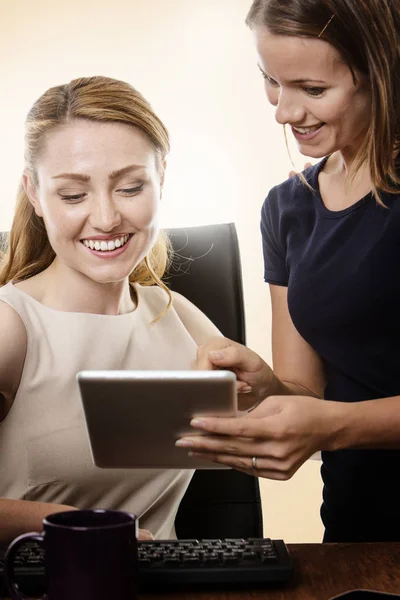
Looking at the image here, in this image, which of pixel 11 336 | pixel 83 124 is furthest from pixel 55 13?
pixel 11 336

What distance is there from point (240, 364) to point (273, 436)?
7.7 inches

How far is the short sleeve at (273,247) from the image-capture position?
1477mm

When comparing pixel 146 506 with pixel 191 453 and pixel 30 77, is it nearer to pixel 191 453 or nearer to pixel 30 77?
pixel 191 453

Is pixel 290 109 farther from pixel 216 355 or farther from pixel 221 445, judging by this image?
pixel 221 445

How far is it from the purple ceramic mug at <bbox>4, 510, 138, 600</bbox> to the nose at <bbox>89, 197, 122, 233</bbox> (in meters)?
0.73

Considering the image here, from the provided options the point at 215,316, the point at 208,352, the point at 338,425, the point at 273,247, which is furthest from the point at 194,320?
the point at 338,425

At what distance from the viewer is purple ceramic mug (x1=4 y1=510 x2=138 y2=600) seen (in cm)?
62

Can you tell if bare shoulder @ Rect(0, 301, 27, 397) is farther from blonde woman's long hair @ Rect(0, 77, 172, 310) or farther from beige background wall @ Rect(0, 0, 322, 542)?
beige background wall @ Rect(0, 0, 322, 542)

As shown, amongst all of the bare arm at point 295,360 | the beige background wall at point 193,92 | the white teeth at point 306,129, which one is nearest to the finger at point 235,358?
the bare arm at point 295,360

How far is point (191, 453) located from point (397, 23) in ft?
2.28

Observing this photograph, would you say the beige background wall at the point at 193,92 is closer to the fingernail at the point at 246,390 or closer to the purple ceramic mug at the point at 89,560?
the fingernail at the point at 246,390

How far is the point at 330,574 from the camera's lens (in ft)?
2.86

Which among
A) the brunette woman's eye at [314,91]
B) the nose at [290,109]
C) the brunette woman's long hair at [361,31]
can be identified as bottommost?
the nose at [290,109]

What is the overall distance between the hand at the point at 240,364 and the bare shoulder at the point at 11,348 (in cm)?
33
